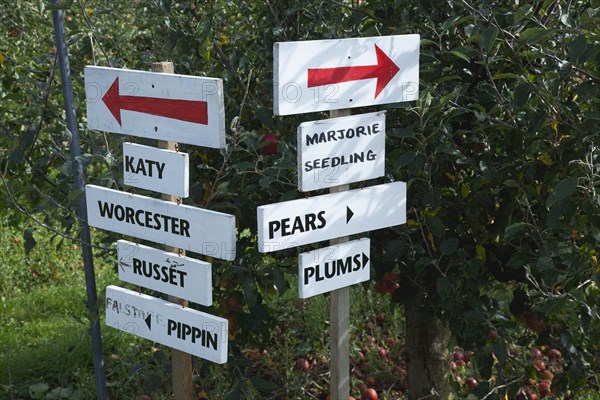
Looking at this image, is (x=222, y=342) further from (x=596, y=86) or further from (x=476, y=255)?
(x=596, y=86)

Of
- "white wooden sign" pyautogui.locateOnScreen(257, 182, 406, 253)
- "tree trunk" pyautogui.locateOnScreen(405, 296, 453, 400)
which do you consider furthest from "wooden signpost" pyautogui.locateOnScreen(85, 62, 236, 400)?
"tree trunk" pyautogui.locateOnScreen(405, 296, 453, 400)

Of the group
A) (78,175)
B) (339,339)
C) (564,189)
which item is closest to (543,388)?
(339,339)

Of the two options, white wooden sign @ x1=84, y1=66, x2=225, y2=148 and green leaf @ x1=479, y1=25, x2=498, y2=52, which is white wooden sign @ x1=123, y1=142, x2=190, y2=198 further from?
green leaf @ x1=479, y1=25, x2=498, y2=52

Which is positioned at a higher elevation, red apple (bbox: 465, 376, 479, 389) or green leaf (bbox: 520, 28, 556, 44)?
green leaf (bbox: 520, 28, 556, 44)

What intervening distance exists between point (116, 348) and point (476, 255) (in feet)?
6.15

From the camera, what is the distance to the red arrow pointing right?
7.59ft

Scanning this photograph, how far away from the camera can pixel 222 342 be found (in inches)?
96.9

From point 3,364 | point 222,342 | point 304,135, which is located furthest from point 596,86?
point 3,364

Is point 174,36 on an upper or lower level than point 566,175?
upper

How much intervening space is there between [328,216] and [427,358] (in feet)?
4.67

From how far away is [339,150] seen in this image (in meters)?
2.39

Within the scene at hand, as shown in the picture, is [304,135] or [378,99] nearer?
[304,135]

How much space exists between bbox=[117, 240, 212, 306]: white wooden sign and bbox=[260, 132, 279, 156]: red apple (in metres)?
0.43

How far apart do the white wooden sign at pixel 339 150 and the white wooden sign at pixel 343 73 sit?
0.05 metres
